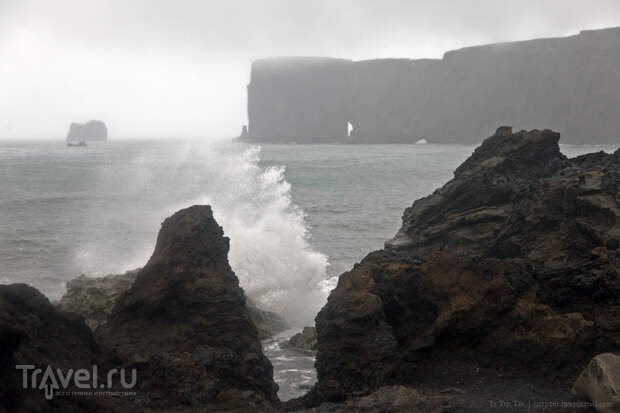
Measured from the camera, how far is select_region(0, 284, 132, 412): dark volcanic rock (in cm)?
327

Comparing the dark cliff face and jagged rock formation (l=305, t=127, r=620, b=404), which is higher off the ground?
the dark cliff face

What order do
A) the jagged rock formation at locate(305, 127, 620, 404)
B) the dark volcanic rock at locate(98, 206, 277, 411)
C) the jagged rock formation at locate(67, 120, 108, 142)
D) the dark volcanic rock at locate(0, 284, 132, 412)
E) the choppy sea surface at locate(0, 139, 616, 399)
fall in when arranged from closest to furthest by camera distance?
1. the dark volcanic rock at locate(0, 284, 132, 412)
2. the dark volcanic rock at locate(98, 206, 277, 411)
3. the jagged rock formation at locate(305, 127, 620, 404)
4. the choppy sea surface at locate(0, 139, 616, 399)
5. the jagged rock formation at locate(67, 120, 108, 142)

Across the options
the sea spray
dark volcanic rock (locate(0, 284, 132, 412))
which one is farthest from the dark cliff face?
dark volcanic rock (locate(0, 284, 132, 412))

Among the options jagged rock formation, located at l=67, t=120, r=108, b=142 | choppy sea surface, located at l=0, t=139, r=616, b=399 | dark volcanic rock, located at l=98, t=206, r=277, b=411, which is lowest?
choppy sea surface, located at l=0, t=139, r=616, b=399

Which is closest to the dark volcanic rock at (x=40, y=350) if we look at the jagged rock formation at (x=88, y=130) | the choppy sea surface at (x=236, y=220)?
the choppy sea surface at (x=236, y=220)

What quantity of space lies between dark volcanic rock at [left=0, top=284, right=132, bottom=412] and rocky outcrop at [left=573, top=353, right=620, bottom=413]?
9.68ft

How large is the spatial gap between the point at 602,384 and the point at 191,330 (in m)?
3.08

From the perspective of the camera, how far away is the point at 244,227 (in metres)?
17.2

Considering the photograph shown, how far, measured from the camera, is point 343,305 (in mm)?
5609

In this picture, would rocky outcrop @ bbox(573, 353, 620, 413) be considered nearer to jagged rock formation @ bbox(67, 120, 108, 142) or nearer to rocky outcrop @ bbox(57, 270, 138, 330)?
rocky outcrop @ bbox(57, 270, 138, 330)

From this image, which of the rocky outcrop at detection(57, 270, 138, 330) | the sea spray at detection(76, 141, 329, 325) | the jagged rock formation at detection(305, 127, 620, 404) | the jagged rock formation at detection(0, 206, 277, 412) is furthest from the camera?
the sea spray at detection(76, 141, 329, 325)

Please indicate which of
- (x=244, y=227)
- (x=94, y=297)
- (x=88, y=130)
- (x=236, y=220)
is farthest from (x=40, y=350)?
(x=88, y=130)

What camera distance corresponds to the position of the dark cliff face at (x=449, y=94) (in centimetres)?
7944

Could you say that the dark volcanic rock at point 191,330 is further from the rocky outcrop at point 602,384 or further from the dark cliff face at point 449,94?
the dark cliff face at point 449,94
